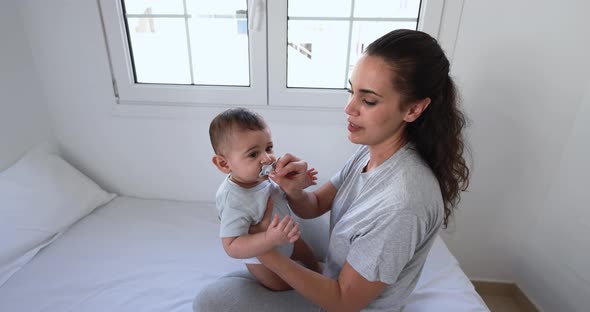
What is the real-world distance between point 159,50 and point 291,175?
1.06 meters

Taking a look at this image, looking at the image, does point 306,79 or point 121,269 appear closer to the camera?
point 121,269

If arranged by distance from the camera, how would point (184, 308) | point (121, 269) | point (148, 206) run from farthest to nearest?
point (148, 206)
point (121, 269)
point (184, 308)

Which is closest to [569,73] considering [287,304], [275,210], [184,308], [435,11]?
[435,11]

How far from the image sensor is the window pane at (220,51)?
4.73 ft

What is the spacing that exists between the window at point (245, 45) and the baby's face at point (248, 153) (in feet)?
2.01

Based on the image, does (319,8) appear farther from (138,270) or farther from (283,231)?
(138,270)

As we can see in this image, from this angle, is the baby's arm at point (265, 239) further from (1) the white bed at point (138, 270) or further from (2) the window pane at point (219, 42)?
(2) the window pane at point (219, 42)

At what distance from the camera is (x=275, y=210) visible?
0.96 m

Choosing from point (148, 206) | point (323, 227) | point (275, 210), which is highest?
point (275, 210)

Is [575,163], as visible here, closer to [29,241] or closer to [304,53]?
[304,53]

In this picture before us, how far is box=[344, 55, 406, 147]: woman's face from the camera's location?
74cm

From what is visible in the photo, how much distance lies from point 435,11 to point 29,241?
1.95m

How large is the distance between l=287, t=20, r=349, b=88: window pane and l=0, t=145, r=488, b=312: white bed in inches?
28.1

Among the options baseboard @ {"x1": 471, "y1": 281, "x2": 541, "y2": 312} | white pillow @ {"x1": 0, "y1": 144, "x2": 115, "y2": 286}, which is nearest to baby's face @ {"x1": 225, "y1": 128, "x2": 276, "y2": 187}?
white pillow @ {"x1": 0, "y1": 144, "x2": 115, "y2": 286}
